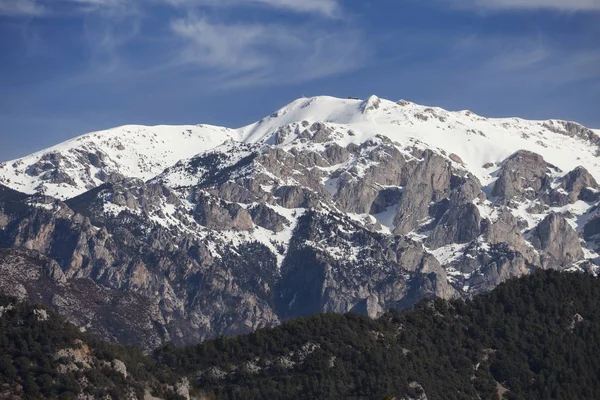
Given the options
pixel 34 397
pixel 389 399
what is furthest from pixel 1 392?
pixel 389 399

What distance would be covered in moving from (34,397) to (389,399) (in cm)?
7901

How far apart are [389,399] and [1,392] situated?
257 feet

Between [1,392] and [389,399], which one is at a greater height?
[1,392]

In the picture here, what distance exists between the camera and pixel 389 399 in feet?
435

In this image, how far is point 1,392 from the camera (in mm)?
195375

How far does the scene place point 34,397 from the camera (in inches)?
7815

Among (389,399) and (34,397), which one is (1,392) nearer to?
(34,397)

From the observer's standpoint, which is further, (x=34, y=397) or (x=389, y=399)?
(x=34, y=397)

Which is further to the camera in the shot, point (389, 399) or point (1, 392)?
point (1, 392)

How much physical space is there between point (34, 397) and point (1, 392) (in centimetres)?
496

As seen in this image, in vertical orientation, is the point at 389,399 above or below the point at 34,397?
below
